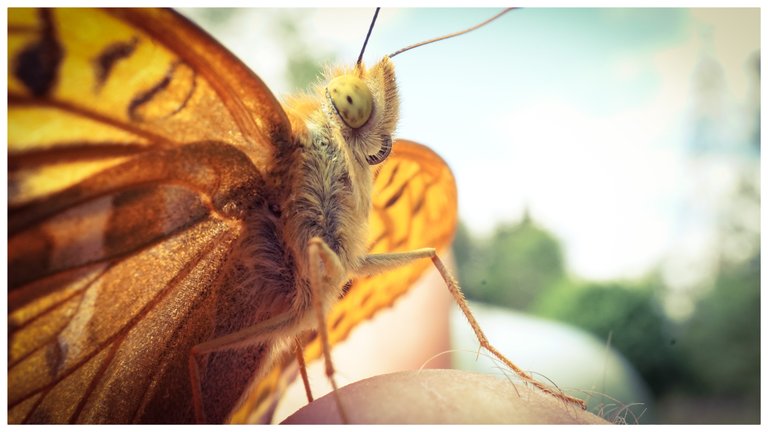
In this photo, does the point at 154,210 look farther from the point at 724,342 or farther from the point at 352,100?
the point at 724,342

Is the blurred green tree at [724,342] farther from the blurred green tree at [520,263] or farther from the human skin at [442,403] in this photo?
the human skin at [442,403]

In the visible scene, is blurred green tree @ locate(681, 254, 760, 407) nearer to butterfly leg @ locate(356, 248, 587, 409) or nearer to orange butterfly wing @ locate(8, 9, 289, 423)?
butterfly leg @ locate(356, 248, 587, 409)

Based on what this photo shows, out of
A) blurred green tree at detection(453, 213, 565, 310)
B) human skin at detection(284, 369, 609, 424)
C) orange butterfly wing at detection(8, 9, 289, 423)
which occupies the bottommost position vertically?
blurred green tree at detection(453, 213, 565, 310)

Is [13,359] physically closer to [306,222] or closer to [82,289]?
[82,289]

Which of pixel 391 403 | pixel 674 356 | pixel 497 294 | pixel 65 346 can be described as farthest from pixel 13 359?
pixel 674 356

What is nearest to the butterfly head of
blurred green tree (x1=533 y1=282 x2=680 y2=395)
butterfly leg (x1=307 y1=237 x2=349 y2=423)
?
butterfly leg (x1=307 y1=237 x2=349 y2=423)

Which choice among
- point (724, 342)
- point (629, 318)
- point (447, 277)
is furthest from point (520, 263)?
point (447, 277)
